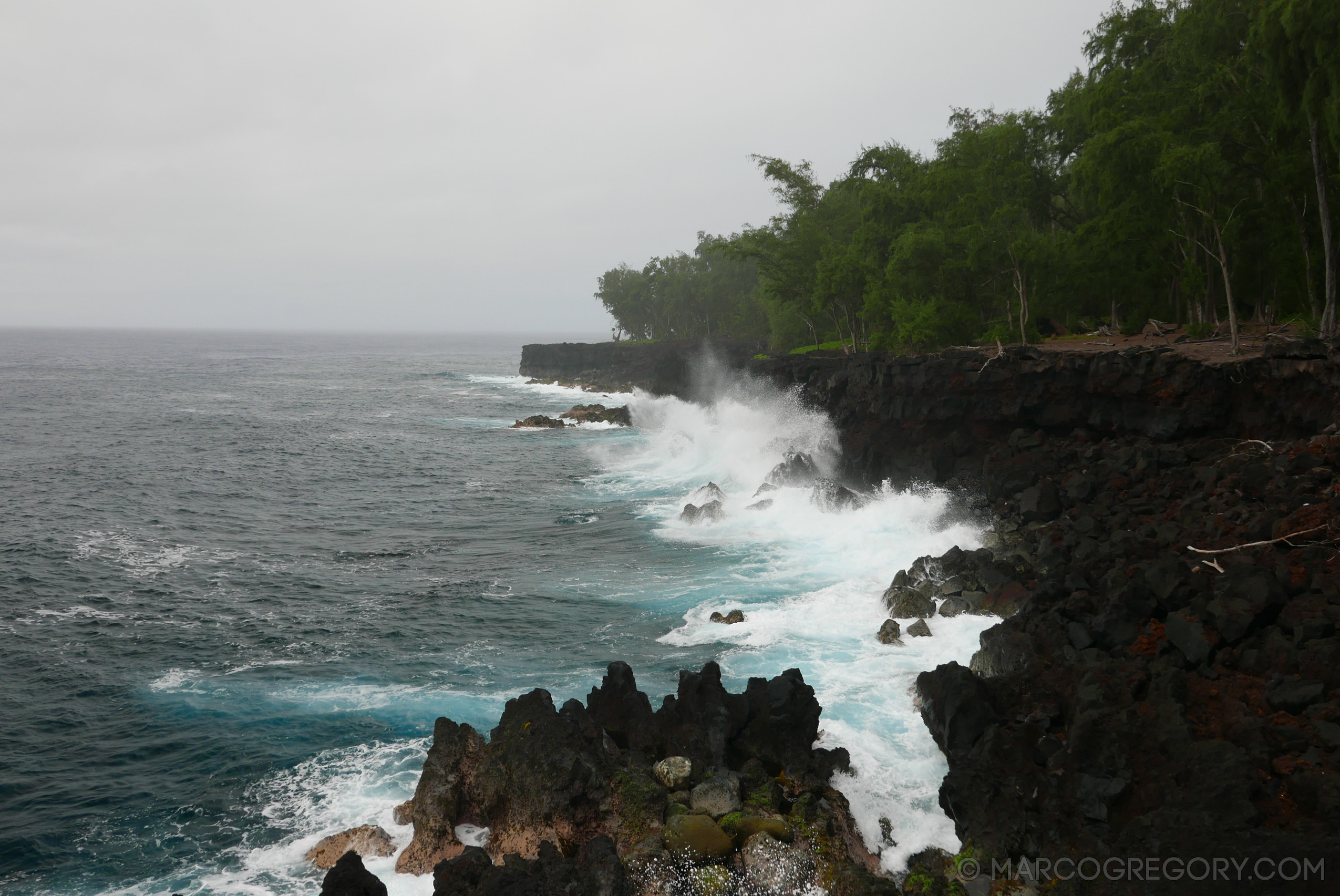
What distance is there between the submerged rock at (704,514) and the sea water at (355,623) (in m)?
0.38

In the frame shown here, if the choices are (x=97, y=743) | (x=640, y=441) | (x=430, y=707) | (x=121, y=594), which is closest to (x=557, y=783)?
(x=430, y=707)

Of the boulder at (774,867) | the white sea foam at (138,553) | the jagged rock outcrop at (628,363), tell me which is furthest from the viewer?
the jagged rock outcrop at (628,363)

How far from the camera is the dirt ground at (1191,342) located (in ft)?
86.6

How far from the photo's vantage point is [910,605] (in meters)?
21.1

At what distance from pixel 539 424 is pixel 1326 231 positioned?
53.6 meters

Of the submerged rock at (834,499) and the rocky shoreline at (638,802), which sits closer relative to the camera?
the rocky shoreline at (638,802)

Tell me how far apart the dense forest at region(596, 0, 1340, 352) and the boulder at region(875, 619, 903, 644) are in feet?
55.0

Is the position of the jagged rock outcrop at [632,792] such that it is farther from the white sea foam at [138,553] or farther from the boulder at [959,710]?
the white sea foam at [138,553]

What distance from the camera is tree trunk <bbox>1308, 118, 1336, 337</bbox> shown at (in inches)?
918

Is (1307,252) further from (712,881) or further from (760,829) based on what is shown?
(712,881)

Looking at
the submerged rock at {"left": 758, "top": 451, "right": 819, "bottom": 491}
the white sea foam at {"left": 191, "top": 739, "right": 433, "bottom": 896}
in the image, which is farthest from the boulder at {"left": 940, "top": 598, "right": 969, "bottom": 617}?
the submerged rock at {"left": 758, "top": 451, "right": 819, "bottom": 491}

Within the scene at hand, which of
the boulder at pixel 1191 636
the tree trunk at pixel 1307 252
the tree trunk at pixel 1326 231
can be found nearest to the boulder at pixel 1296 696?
the boulder at pixel 1191 636

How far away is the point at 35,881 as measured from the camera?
12398 millimetres

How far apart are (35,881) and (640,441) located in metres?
49.1
